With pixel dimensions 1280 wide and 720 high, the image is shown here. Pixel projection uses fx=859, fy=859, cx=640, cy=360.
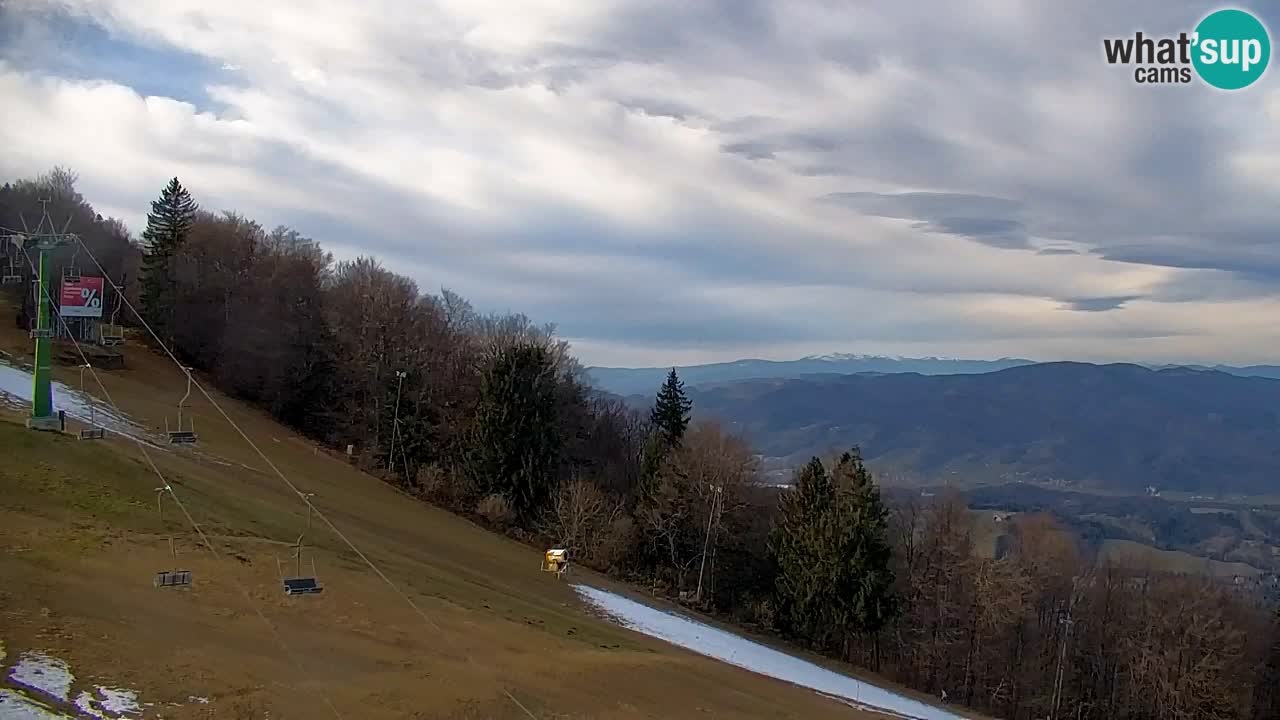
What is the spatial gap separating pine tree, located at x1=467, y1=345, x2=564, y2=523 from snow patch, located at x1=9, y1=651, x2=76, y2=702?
1786 inches

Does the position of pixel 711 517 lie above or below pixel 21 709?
below

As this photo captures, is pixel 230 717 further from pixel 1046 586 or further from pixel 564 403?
pixel 1046 586

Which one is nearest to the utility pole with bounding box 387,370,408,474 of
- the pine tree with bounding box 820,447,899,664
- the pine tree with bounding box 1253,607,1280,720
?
the pine tree with bounding box 820,447,899,664

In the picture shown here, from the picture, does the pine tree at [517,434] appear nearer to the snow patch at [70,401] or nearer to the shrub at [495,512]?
the shrub at [495,512]

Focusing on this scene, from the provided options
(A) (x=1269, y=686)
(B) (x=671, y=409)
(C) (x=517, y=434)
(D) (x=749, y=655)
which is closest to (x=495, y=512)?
(C) (x=517, y=434)

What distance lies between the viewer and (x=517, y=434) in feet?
200

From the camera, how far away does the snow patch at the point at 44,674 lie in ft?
42.5

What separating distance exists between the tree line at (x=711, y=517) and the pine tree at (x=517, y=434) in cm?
16

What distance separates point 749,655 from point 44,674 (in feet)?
96.3

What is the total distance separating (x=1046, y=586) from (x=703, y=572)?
28177 mm

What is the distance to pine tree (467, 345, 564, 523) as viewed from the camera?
59.8 metres

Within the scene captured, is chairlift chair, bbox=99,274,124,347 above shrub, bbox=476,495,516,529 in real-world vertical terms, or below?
above

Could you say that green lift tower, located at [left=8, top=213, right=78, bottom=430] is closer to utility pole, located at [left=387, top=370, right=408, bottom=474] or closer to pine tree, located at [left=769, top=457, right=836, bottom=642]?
utility pole, located at [left=387, top=370, right=408, bottom=474]

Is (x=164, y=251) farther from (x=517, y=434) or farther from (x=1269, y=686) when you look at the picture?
(x=1269, y=686)
